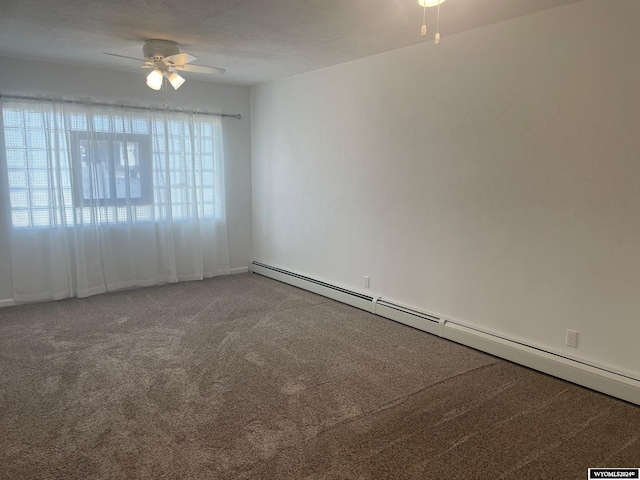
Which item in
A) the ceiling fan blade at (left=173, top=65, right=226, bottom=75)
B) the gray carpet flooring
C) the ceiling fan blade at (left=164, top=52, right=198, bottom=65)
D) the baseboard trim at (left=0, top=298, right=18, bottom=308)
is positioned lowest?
the gray carpet flooring

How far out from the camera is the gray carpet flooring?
2.20 metres

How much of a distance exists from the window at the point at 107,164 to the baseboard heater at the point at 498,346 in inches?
80.9

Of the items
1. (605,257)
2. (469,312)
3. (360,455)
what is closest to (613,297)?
(605,257)

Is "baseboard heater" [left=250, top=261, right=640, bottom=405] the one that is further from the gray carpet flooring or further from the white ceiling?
the white ceiling

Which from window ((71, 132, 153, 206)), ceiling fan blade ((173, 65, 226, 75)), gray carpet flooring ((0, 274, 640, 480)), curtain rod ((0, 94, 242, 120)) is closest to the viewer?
gray carpet flooring ((0, 274, 640, 480))

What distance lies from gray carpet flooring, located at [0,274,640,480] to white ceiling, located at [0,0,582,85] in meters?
2.50

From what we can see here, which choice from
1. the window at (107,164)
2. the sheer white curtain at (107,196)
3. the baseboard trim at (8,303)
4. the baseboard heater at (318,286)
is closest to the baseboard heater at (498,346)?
the baseboard heater at (318,286)

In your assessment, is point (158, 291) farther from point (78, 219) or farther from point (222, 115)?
point (222, 115)

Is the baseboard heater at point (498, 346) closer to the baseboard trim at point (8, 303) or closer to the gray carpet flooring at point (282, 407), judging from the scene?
the gray carpet flooring at point (282, 407)

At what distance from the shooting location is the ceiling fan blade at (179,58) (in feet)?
11.8

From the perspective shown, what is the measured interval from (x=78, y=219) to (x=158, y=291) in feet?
3.90

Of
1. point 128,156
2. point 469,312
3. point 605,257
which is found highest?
point 128,156

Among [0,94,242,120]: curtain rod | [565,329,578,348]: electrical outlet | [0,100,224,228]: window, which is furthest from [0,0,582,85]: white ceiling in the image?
[565,329,578,348]: electrical outlet

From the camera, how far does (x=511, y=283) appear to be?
3.42 meters
